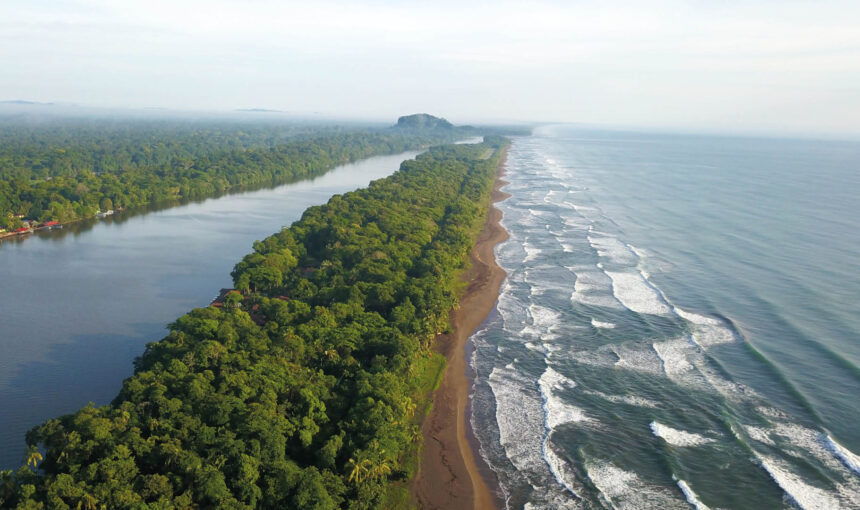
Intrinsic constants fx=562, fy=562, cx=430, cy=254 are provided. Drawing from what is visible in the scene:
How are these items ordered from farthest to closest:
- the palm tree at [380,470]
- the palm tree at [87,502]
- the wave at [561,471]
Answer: the wave at [561,471]
the palm tree at [380,470]
the palm tree at [87,502]

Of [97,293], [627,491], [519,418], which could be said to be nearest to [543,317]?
[519,418]

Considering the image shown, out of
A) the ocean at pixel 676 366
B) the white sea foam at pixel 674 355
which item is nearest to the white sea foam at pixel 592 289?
the ocean at pixel 676 366

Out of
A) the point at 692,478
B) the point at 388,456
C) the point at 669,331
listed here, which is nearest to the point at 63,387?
the point at 388,456

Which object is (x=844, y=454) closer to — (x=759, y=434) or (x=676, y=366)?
(x=759, y=434)

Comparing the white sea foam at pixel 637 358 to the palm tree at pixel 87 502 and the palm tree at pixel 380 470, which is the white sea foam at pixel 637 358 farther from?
the palm tree at pixel 87 502

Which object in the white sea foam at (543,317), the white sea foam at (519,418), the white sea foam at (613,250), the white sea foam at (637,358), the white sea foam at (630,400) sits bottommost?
the white sea foam at (519,418)

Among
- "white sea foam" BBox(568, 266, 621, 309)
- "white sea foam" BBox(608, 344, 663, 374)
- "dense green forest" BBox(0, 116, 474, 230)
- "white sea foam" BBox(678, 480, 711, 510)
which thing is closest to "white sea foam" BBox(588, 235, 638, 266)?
"white sea foam" BBox(568, 266, 621, 309)

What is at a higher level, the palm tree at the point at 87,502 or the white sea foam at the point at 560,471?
the palm tree at the point at 87,502
